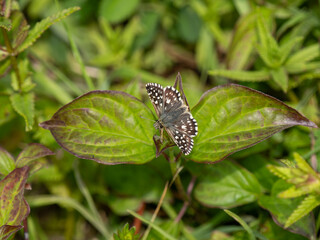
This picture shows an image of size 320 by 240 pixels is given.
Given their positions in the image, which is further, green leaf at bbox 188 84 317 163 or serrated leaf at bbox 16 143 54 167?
serrated leaf at bbox 16 143 54 167

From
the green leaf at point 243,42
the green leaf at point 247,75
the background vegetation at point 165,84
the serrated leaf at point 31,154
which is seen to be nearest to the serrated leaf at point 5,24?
the background vegetation at point 165,84

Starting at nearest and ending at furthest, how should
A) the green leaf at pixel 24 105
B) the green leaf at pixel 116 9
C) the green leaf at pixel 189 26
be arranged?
the green leaf at pixel 24 105 < the green leaf at pixel 116 9 < the green leaf at pixel 189 26

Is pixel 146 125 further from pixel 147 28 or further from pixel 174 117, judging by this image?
pixel 147 28

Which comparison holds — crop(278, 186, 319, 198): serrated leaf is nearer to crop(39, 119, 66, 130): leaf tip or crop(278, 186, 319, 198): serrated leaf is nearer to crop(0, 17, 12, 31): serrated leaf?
crop(39, 119, 66, 130): leaf tip

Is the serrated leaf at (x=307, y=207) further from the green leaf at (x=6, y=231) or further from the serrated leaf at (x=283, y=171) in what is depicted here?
the green leaf at (x=6, y=231)

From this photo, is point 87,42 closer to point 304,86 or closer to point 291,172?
point 304,86

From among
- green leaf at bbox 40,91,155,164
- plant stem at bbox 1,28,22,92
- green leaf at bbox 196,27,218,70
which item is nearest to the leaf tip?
green leaf at bbox 40,91,155,164

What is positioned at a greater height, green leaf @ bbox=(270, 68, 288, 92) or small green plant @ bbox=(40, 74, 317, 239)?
small green plant @ bbox=(40, 74, 317, 239)
